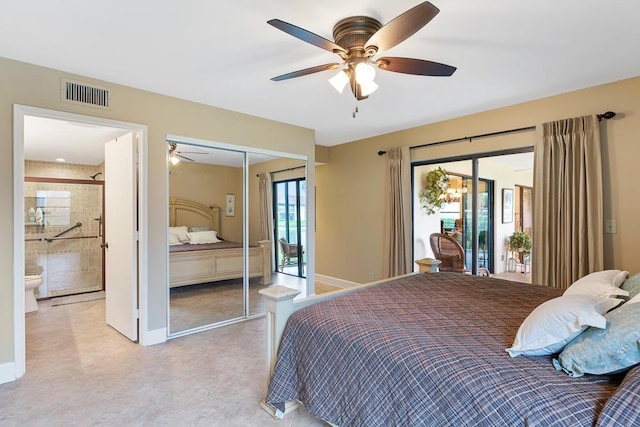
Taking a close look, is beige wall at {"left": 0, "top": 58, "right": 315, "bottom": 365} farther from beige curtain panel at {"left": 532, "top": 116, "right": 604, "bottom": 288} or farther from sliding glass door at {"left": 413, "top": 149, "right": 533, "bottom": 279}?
beige curtain panel at {"left": 532, "top": 116, "right": 604, "bottom": 288}

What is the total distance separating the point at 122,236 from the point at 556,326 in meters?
3.59

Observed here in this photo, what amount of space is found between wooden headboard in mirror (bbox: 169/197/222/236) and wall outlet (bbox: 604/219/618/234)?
12.8ft

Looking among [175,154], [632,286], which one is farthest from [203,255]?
[632,286]

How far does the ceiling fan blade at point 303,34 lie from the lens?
1.55 meters

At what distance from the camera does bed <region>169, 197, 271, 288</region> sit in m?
3.43

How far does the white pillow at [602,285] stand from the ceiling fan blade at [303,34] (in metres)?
1.92

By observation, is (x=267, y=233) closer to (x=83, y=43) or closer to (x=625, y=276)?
(x=83, y=43)

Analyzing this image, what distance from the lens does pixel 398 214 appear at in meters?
4.59

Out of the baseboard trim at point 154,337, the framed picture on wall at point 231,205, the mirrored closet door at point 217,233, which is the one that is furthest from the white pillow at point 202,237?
the baseboard trim at point 154,337

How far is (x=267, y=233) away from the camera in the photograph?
4266 millimetres

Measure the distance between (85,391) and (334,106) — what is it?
132 inches

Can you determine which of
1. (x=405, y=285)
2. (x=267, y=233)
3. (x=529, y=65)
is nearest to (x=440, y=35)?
(x=529, y=65)

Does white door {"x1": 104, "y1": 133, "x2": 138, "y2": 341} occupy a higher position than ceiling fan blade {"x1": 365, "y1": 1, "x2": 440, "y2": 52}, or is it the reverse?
ceiling fan blade {"x1": 365, "y1": 1, "x2": 440, "y2": 52}

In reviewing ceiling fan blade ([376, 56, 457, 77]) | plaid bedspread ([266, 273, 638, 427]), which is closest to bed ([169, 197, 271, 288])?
plaid bedspread ([266, 273, 638, 427])
